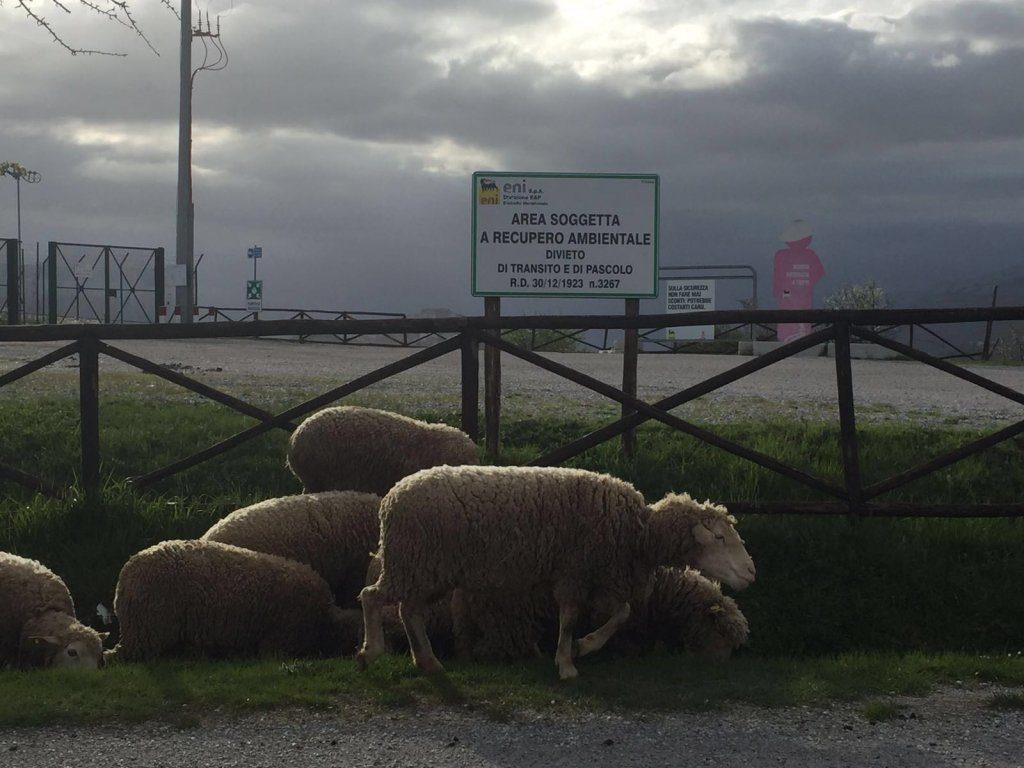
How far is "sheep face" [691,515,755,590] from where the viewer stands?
20.1ft

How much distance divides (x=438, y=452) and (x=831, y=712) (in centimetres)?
337

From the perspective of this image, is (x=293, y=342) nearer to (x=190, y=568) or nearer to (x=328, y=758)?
(x=190, y=568)

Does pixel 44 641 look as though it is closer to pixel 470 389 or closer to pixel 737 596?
pixel 470 389

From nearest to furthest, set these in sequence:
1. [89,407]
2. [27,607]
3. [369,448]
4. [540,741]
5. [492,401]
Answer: [540,741]
[27,607]
[369,448]
[89,407]
[492,401]

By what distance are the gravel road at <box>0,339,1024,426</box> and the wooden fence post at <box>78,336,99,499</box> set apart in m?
4.42

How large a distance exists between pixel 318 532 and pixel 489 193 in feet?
12.2

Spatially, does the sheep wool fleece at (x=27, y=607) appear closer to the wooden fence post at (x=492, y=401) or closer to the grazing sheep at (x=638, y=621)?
the grazing sheep at (x=638, y=621)

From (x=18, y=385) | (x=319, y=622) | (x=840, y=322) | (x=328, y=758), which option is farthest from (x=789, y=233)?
(x=328, y=758)

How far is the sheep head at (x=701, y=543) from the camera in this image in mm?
6137

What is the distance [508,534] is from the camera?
6.06m

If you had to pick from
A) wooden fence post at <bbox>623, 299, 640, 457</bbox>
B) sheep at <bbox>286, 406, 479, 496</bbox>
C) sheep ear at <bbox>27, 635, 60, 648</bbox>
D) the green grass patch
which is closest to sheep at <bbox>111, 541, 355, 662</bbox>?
sheep ear at <bbox>27, 635, 60, 648</bbox>

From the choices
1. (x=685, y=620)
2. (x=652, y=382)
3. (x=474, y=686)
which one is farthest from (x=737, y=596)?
(x=652, y=382)

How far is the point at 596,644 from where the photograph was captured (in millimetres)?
6160

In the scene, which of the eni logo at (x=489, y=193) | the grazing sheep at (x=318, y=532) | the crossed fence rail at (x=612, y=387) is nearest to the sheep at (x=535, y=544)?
the grazing sheep at (x=318, y=532)
